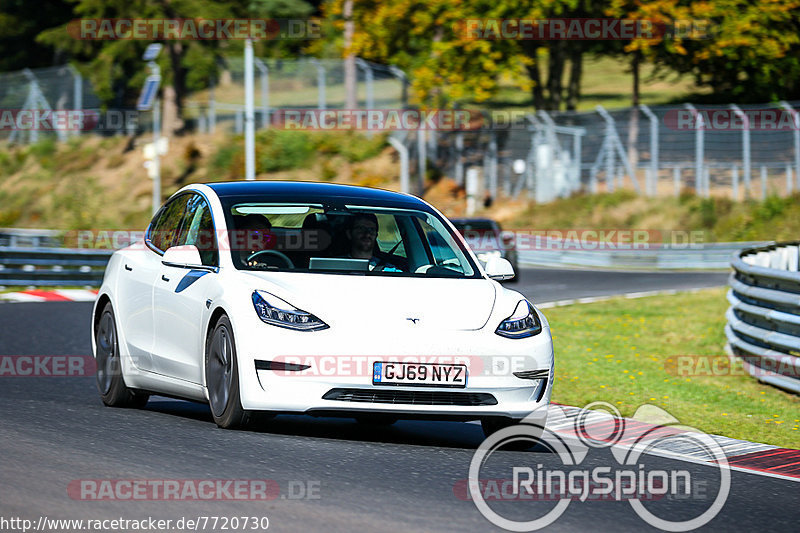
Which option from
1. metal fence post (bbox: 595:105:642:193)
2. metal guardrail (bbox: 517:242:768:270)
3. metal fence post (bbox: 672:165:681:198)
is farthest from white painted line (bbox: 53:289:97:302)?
metal fence post (bbox: 672:165:681:198)

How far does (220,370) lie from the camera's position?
27.2 ft

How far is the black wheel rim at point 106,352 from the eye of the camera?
Result: 32.8 feet

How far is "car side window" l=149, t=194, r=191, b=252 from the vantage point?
384 inches

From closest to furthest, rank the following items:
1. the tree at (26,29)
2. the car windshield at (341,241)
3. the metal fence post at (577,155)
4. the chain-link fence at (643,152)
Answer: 1. the car windshield at (341,241)
2. the chain-link fence at (643,152)
3. the metal fence post at (577,155)
4. the tree at (26,29)

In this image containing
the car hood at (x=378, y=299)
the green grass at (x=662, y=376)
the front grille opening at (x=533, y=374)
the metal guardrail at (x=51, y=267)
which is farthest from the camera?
the metal guardrail at (x=51, y=267)

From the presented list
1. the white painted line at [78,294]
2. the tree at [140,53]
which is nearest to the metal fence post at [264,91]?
the tree at [140,53]

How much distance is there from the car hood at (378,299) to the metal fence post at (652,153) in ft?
108

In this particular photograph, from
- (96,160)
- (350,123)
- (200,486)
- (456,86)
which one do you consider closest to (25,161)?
(96,160)

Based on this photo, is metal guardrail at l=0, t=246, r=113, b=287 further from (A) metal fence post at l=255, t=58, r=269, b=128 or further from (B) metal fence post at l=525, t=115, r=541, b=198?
(A) metal fence post at l=255, t=58, r=269, b=128

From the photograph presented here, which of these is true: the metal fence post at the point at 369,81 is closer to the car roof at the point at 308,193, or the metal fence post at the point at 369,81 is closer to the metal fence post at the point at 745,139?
the metal fence post at the point at 745,139

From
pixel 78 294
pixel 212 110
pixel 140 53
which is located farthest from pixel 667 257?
pixel 140 53

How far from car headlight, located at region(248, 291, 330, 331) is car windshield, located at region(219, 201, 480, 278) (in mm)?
494

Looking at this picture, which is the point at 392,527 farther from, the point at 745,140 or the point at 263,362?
the point at 745,140

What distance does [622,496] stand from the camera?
680cm
